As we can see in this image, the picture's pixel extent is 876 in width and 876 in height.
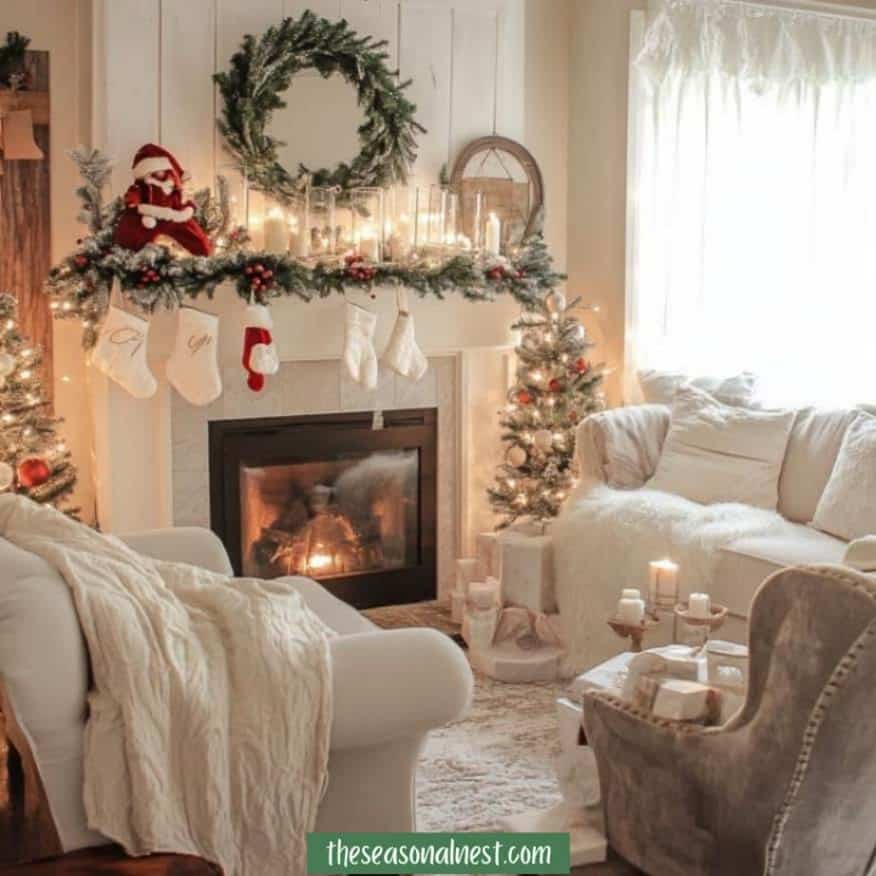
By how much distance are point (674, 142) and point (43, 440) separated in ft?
9.60

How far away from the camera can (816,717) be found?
6.51 ft

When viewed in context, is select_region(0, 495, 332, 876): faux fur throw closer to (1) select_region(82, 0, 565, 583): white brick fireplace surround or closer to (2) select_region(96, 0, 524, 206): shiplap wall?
(1) select_region(82, 0, 565, 583): white brick fireplace surround

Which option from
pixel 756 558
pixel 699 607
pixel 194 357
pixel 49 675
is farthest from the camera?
pixel 194 357

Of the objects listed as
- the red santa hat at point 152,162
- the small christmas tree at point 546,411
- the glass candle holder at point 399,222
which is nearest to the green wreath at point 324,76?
the glass candle holder at point 399,222

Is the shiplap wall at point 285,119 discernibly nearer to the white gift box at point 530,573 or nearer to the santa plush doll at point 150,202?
the santa plush doll at point 150,202

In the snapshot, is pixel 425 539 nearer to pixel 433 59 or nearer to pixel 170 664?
pixel 433 59

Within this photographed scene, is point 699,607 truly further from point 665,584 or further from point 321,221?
point 321,221

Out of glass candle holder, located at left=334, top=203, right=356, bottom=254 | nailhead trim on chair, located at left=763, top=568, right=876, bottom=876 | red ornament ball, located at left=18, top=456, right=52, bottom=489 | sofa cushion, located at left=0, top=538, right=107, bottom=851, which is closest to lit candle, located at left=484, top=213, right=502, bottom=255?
glass candle holder, located at left=334, top=203, right=356, bottom=254

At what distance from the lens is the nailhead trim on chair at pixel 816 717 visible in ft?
6.27

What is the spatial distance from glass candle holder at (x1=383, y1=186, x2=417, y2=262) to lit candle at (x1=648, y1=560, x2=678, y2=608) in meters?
1.74

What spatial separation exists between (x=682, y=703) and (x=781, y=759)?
280 mm

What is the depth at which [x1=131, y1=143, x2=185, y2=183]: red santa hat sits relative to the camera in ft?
13.7

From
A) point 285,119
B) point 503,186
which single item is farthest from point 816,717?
point 503,186

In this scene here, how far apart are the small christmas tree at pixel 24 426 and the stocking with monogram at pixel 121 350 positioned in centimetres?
23
